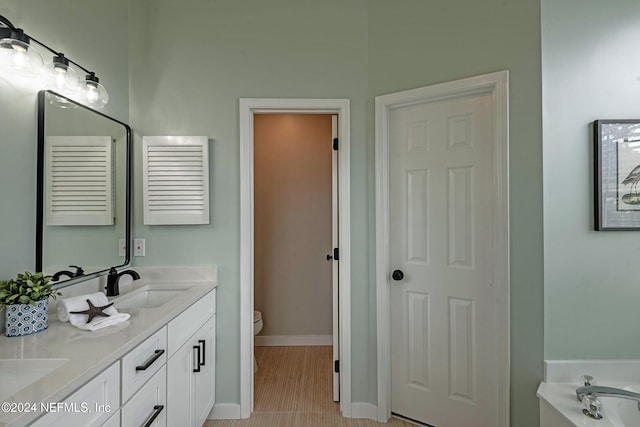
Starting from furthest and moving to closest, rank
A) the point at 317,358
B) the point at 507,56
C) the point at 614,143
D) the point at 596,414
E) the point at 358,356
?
1. the point at 317,358
2. the point at 358,356
3. the point at 507,56
4. the point at 614,143
5. the point at 596,414

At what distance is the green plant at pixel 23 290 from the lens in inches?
45.9

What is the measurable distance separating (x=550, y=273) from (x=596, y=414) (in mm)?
622

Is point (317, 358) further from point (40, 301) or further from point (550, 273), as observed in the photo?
point (40, 301)

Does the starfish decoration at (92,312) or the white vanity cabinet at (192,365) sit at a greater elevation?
the starfish decoration at (92,312)

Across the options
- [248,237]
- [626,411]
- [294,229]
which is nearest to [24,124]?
[248,237]

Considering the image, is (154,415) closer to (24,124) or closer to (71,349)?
(71,349)

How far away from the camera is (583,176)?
5.34 ft

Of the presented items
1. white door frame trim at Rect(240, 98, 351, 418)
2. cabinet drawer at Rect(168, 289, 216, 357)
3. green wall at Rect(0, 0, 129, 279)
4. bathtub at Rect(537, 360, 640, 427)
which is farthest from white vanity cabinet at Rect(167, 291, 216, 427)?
bathtub at Rect(537, 360, 640, 427)

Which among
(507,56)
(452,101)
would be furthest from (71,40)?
(507,56)

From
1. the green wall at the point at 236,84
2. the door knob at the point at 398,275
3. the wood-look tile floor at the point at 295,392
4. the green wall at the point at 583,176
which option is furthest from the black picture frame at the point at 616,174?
the wood-look tile floor at the point at 295,392

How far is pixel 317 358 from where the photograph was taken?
117 inches

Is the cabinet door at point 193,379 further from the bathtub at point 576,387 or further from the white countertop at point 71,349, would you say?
the bathtub at point 576,387

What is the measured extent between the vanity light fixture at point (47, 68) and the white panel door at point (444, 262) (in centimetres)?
176

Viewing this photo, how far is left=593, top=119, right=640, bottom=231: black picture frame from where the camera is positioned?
1588 millimetres
